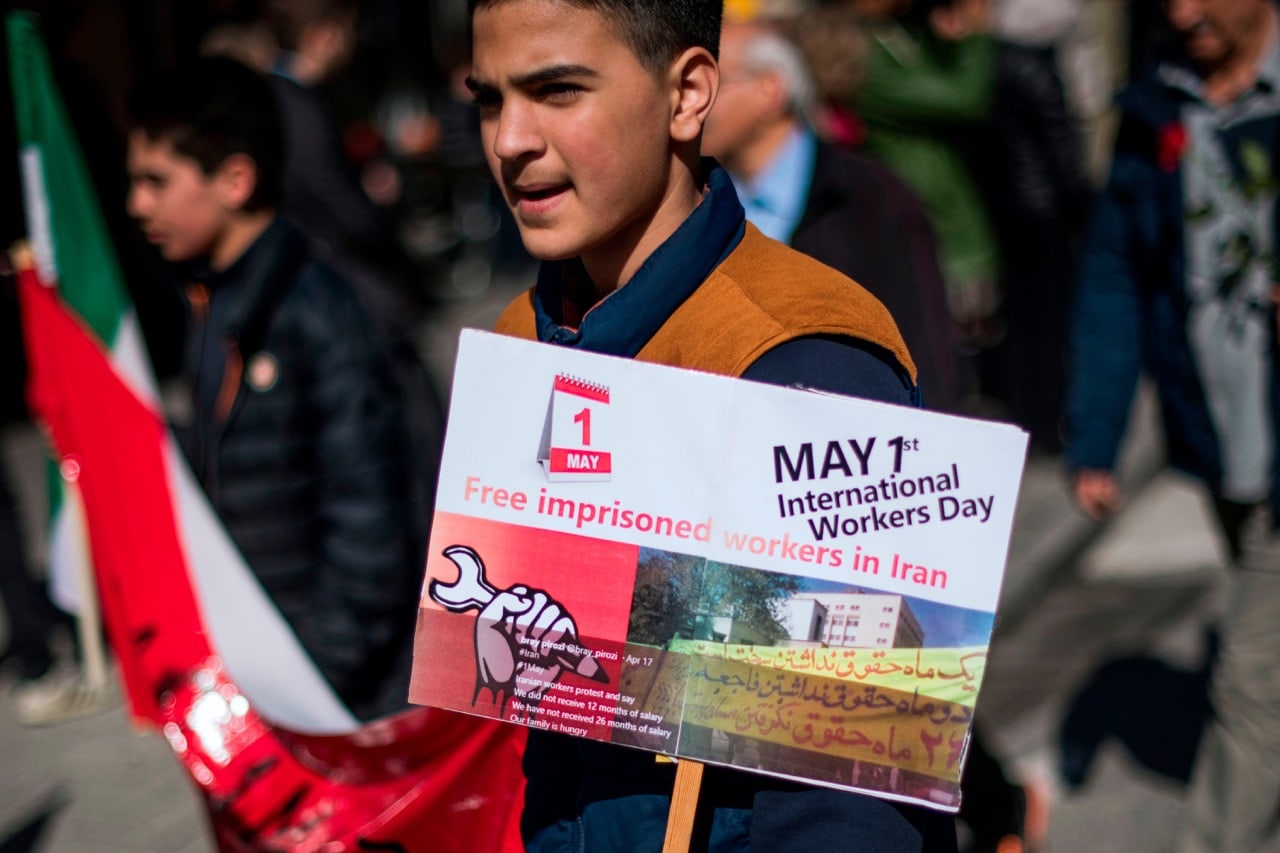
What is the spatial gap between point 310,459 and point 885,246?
1537 millimetres

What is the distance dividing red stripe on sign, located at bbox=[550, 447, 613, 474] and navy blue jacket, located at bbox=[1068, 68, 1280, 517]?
2268 millimetres

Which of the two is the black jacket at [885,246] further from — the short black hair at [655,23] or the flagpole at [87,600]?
the flagpole at [87,600]

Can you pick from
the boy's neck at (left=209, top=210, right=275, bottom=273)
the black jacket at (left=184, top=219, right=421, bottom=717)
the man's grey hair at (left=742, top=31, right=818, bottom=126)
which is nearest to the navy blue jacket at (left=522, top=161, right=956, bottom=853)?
the black jacket at (left=184, top=219, right=421, bottom=717)

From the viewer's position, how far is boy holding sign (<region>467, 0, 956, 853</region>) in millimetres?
1646

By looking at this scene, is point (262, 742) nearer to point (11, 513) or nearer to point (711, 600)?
point (711, 600)

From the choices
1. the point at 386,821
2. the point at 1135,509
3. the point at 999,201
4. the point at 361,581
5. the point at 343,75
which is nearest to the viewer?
the point at 386,821

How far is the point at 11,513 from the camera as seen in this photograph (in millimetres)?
5199

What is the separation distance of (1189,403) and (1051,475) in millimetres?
3534

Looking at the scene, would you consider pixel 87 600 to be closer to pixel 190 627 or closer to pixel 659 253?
pixel 190 627


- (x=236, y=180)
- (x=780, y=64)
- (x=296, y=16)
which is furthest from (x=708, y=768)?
(x=296, y=16)

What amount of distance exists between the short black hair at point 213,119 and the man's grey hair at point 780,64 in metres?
1.29

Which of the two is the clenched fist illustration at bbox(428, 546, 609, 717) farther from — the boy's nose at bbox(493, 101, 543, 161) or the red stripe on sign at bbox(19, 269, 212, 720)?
the red stripe on sign at bbox(19, 269, 212, 720)

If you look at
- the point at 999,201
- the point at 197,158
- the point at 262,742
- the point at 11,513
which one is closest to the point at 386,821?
the point at 262,742

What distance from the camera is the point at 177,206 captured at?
3445 millimetres
